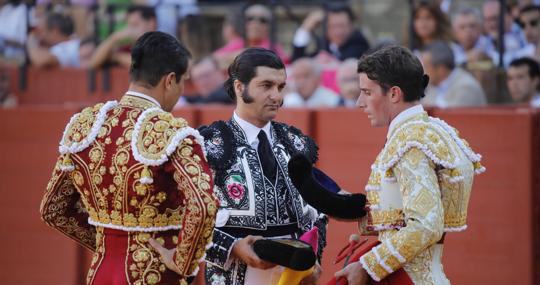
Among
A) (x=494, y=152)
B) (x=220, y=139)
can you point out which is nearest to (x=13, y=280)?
(x=494, y=152)

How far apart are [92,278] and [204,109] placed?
3.53 meters

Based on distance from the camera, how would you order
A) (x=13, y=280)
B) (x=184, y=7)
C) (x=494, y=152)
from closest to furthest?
(x=494, y=152), (x=13, y=280), (x=184, y=7)

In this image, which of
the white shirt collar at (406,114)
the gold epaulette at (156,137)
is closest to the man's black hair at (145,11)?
the gold epaulette at (156,137)

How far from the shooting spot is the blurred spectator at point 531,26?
793cm

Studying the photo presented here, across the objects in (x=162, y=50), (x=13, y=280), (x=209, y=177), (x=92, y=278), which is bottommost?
(x=13, y=280)

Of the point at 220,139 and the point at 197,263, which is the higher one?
the point at 220,139

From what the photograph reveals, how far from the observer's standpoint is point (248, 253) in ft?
14.0

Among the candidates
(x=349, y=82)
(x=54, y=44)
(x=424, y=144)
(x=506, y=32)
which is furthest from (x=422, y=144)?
(x=54, y=44)

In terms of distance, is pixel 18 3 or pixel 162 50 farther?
pixel 18 3

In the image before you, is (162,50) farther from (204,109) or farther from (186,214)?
(204,109)

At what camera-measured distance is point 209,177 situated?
3.99 m

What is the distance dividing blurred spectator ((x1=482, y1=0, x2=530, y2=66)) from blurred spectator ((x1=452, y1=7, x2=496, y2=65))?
10 centimetres

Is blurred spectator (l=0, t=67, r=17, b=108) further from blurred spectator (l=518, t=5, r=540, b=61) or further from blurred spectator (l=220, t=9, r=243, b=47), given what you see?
blurred spectator (l=518, t=5, r=540, b=61)

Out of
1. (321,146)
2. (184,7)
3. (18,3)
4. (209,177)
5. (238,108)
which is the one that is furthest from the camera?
(18,3)
